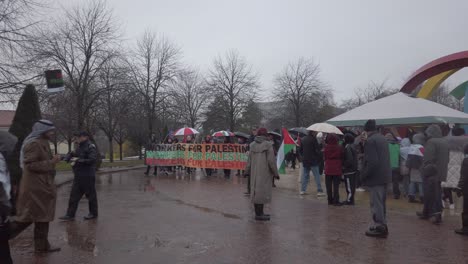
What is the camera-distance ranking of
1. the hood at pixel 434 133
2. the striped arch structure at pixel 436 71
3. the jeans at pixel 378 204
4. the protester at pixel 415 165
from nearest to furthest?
1. the jeans at pixel 378 204
2. the hood at pixel 434 133
3. the protester at pixel 415 165
4. the striped arch structure at pixel 436 71

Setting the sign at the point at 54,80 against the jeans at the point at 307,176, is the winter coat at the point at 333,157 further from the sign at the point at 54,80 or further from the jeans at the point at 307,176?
the sign at the point at 54,80

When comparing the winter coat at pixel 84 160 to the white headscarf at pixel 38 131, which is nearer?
the white headscarf at pixel 38 131

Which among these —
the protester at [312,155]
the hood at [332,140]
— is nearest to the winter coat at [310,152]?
the protester at [312,155]

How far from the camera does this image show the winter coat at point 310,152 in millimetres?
11531

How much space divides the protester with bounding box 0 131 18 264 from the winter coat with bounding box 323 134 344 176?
7495 millimetres

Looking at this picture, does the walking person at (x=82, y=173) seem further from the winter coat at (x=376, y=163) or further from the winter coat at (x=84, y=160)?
the winter coat at (x=376, y=163)

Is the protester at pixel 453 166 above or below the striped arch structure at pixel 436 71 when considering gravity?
below

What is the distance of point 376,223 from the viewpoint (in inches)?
277

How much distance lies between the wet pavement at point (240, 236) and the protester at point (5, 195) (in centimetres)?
105

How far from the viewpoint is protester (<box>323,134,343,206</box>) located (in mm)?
10188

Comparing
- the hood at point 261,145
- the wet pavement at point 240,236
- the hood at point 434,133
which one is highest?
the hood at point 434,133

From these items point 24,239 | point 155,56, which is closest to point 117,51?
point 155,56

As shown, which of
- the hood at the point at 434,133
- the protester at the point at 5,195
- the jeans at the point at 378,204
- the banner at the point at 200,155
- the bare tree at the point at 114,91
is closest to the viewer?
the protester at the point at 5,195

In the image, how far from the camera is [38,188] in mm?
5758
